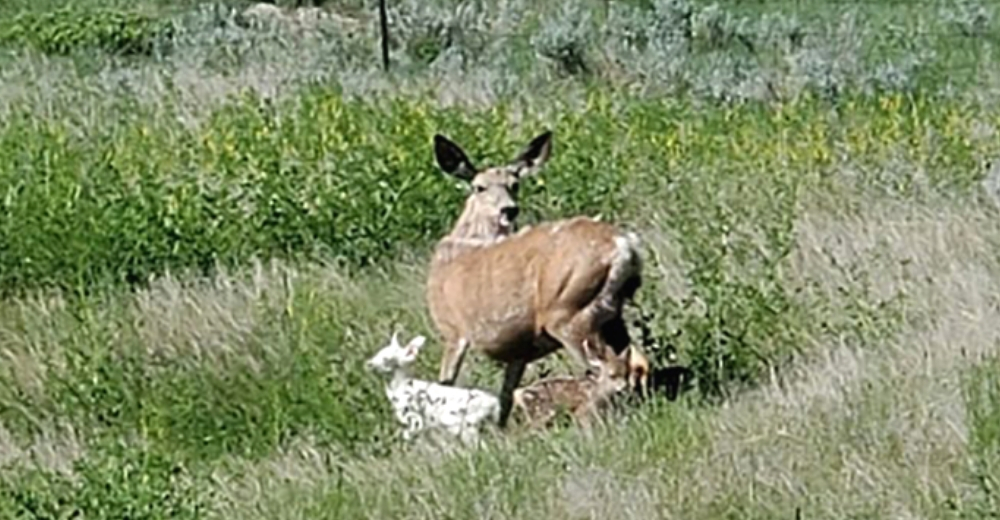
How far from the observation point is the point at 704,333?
8.91 m

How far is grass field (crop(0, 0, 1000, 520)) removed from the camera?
702 cm

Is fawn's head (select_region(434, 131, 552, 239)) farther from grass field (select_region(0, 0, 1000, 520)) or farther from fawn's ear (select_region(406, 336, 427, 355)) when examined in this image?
grass field (select_region(0, 0, 1000, 520))

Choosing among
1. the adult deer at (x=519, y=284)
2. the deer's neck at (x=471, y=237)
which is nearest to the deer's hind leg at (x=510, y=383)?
the adult deer at (x=519, y=284)

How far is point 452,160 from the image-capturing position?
354 inches

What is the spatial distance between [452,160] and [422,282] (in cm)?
202

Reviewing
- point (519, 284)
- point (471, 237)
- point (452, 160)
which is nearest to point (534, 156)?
point (452, 160)

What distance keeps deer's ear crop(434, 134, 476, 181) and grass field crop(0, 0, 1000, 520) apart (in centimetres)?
83

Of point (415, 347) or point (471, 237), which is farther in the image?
point (471, 237)

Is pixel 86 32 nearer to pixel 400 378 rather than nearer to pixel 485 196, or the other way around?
pixel 485 196

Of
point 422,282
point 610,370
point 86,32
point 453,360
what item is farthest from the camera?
point 86,32

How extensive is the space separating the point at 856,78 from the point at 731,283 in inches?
380

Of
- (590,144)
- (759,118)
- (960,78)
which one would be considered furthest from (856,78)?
(590,144)

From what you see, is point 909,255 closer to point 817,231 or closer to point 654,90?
point 817,231

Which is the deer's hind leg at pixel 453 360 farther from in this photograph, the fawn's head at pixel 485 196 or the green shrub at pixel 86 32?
the green shrub at pixel 86 32
